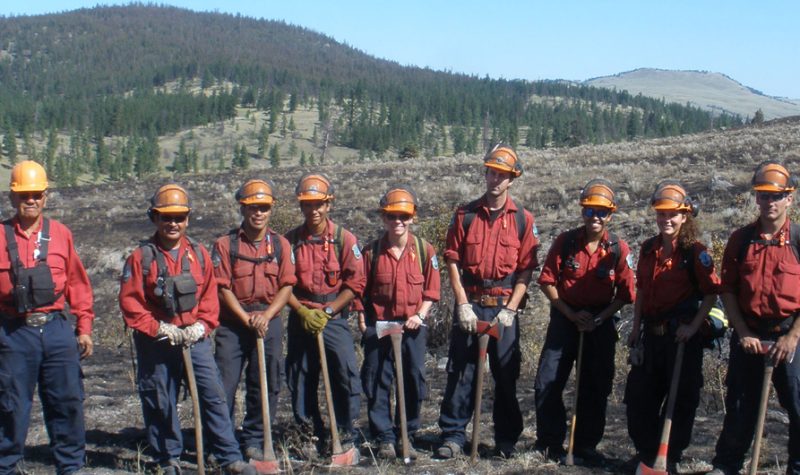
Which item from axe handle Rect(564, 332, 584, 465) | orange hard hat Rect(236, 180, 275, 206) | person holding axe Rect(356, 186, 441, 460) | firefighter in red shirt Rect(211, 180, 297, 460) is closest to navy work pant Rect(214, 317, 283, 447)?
firefighter in red shirt Rect(211, 180, 297, 460)

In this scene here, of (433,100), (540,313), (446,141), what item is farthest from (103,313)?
(433,100)

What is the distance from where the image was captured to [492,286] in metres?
6.09

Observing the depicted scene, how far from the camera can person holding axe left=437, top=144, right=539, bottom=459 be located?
19.9ft

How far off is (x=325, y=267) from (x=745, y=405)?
3033 millimetres

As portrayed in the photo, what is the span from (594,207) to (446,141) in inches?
4194

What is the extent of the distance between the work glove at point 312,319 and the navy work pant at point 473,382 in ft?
3.30

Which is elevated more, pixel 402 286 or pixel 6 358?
pixel 402 286

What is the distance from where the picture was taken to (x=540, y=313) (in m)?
10.9

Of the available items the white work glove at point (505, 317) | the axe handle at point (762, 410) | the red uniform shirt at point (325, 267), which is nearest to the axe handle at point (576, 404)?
the white work glove at point (505, 317)

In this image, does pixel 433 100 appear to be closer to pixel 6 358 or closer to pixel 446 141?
pixel 446 141

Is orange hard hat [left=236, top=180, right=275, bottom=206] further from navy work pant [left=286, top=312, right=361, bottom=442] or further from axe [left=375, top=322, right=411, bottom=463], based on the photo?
axe [left=375, top=322, right=411, bottom=463]

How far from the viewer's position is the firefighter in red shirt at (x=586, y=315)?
5.90 meters

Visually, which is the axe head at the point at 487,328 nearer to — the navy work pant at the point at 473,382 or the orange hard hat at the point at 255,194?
the navy work pant at the point at 473,382

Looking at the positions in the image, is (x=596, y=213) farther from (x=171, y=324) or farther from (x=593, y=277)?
(x=171, y=324)
